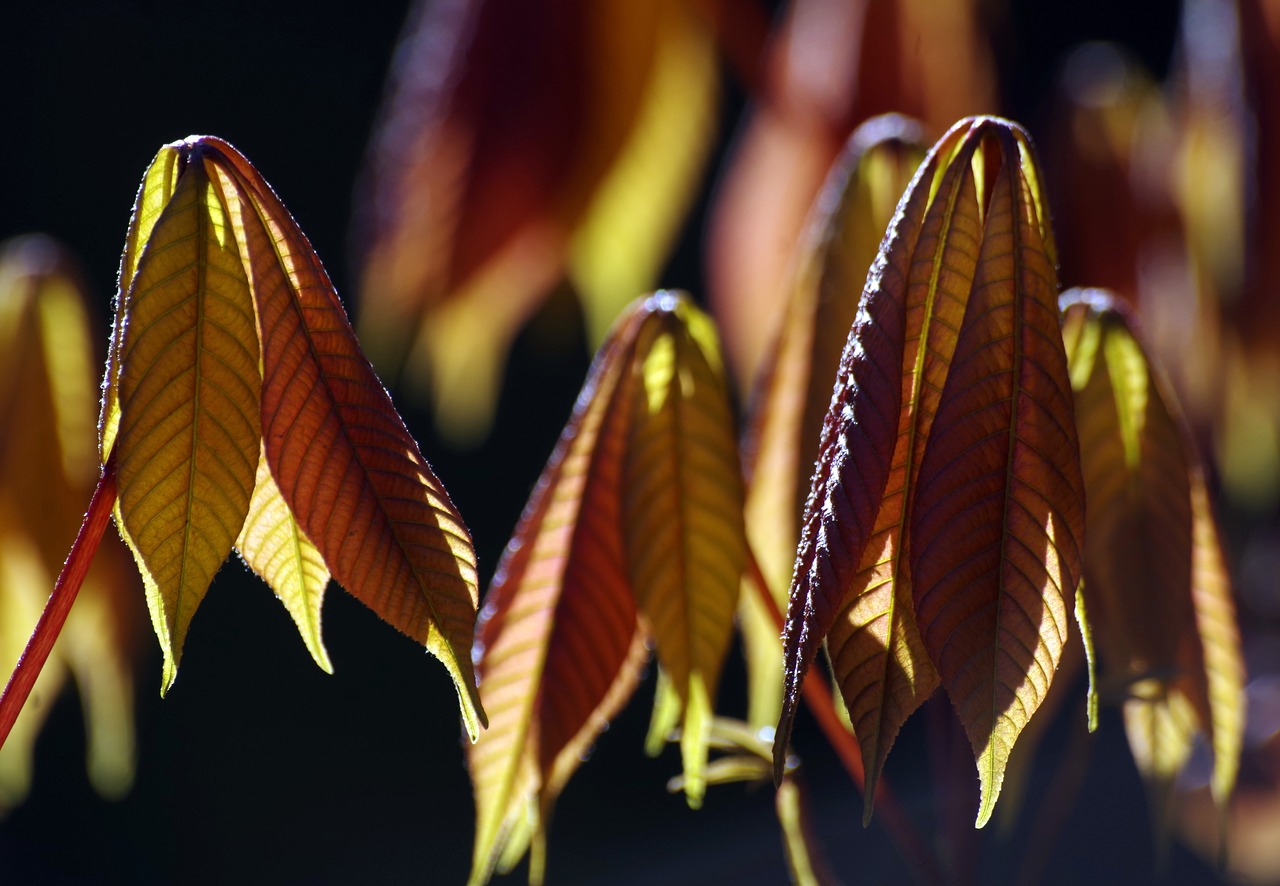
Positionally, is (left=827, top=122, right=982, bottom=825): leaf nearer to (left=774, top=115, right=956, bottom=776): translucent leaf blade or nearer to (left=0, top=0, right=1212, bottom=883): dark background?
(left=774, top=115, right=956, bottom=776): translucent leaf blade

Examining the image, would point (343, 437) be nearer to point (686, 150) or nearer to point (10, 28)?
point (686, 150)

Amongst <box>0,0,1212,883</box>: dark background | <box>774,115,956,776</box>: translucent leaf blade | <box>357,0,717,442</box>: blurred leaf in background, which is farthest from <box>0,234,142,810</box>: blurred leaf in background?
<box>0,0,1212,883</box>: dark background

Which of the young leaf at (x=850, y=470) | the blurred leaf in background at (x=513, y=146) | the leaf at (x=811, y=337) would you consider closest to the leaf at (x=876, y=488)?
the young leaf at (x=850, y=470)

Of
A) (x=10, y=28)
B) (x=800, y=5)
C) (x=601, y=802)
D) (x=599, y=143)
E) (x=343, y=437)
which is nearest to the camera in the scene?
(x=343, y=437)

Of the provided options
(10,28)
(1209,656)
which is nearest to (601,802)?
(10,28)

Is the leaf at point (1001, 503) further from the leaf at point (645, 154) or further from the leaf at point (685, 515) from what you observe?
the leaf at point (645, 154)

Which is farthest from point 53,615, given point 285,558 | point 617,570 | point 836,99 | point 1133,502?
point 836,99
